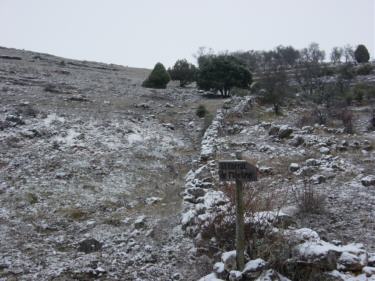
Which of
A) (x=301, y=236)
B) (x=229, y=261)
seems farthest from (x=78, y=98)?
(x=301, y=236)

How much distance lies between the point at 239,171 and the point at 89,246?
333cm

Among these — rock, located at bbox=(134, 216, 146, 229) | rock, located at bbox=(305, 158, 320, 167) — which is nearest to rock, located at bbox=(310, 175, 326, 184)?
rock, located at bbox=(305, 158, 320, 167)

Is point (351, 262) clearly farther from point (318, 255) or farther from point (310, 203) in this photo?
point (310, 203)

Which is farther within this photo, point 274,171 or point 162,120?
point 162,120

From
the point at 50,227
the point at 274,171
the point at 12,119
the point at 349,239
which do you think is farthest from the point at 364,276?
the point at 12,119

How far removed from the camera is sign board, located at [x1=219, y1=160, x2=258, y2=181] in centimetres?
465

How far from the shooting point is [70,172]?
10.1m

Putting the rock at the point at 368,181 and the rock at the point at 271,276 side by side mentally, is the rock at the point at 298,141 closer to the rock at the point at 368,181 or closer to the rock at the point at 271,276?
the rock at the point at 368,181

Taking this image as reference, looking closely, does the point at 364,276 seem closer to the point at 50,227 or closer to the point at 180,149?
the point at 50,227

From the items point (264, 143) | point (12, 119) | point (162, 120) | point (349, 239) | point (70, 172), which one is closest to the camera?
point (349, 239)

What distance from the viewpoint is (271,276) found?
4.41 meters

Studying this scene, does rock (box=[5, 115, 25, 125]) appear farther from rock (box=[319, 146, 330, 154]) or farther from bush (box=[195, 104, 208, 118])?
rock (box=[319, 146, 330, 154])

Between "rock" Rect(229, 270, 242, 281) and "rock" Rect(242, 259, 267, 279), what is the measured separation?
6 cm

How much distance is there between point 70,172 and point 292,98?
1295cm
